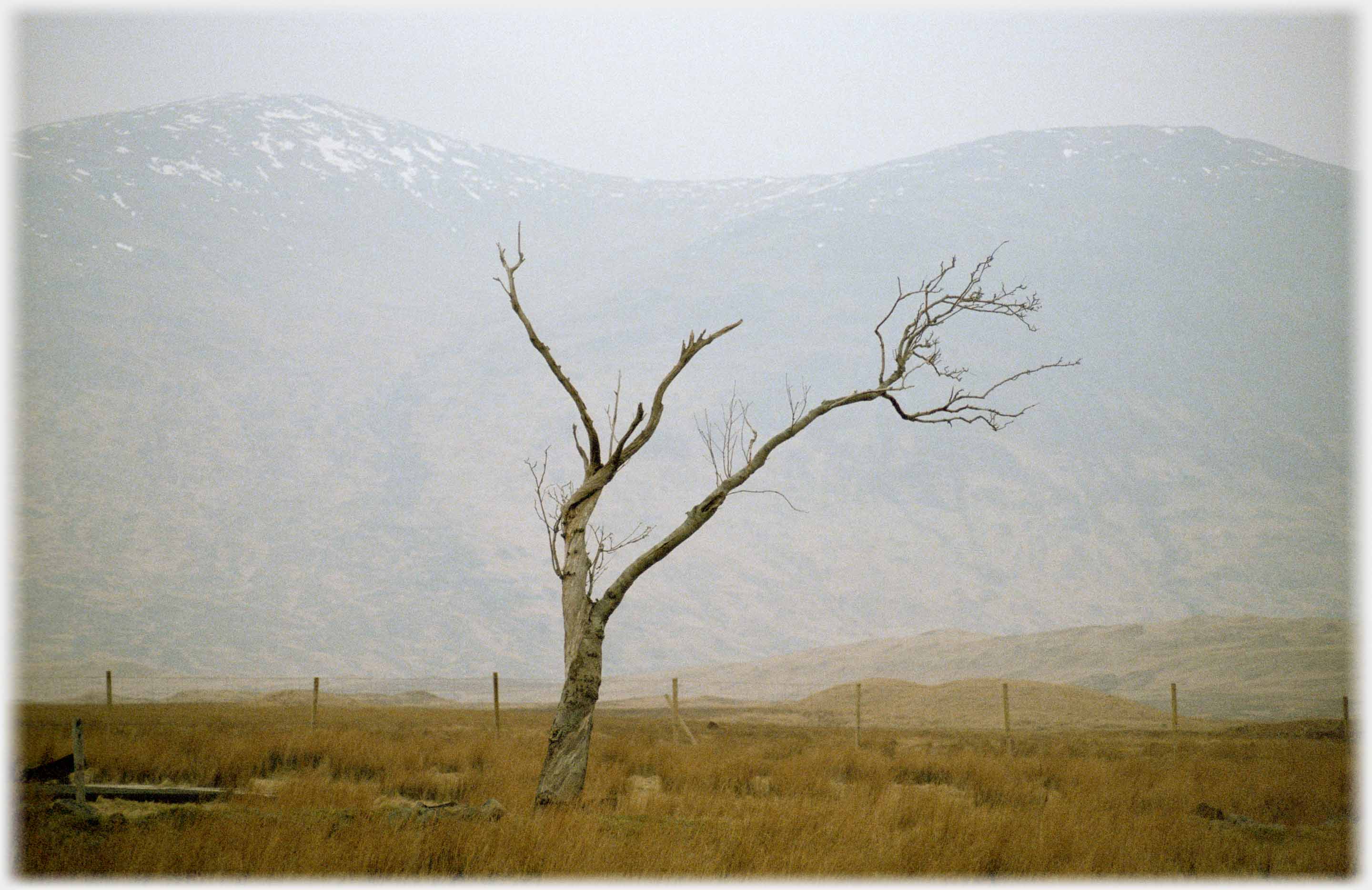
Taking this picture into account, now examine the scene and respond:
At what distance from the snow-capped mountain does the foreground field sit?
59332mm

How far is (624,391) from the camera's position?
96.4 meters

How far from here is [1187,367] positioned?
106m

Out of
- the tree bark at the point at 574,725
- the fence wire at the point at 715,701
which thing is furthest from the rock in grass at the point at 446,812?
the fence wire at the point at 715,701

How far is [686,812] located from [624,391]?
8621cm

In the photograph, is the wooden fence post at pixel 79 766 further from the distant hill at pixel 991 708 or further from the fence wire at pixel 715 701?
the distant hill at pixel 991 708

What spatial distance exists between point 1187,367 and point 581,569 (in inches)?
4278

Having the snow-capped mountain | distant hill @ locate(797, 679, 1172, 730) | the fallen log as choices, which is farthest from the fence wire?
the fallen log

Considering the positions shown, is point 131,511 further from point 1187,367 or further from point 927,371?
point 1187,367

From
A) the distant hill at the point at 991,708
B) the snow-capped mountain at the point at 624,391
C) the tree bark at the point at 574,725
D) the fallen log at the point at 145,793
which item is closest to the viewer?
the fallen log at the point at 145,793

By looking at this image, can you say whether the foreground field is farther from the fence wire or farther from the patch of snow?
the patch of snow

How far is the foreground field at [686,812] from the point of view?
25.1 feet

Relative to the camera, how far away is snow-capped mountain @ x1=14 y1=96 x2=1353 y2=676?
7856 centimetres

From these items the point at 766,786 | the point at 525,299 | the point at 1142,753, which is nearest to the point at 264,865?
the point at 766,786

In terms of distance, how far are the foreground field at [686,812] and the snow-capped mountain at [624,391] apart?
195ft
